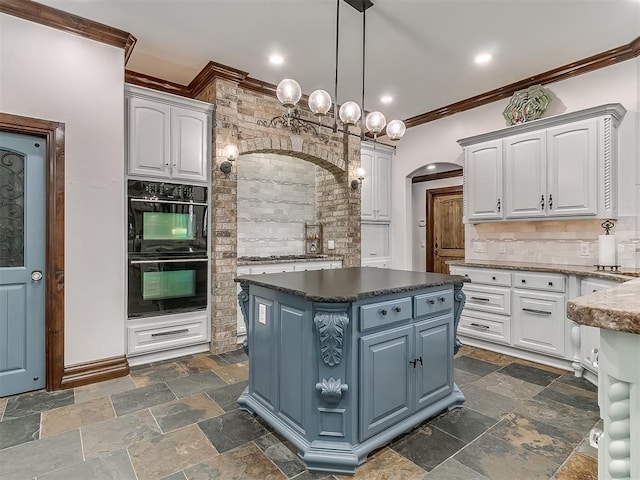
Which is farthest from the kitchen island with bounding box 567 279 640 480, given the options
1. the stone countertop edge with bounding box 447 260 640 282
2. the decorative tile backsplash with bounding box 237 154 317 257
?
the decorative tile backsplash with bounding box 237 154 317 257

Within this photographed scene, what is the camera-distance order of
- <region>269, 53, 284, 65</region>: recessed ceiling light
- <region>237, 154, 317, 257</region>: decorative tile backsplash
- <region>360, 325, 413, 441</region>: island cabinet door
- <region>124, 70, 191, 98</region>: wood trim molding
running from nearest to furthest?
<region>360, 325, 413, 441</region>: island cabinet door → <region>269, 53, 284, 65</region>: recessed ceiling light → <region>124, 70, 191, 98</region>: wood trim molding → <region>237, 154, 317, 257</region>: decorative tile backsplash

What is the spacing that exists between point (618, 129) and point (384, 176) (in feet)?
9.52

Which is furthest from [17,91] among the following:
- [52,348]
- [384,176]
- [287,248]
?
[384,176]

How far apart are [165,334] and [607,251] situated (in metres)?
4.36

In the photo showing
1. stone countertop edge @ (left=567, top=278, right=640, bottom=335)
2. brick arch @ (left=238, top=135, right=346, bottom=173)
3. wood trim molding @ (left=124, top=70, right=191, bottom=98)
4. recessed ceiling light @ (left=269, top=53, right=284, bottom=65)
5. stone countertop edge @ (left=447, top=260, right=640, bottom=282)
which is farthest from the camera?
brick arch @ (left=238, top=135, right=346, bottom=173)

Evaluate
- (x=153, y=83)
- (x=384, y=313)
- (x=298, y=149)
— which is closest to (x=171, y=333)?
(x=384, y=313)

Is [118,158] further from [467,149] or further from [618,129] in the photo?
[618,129]

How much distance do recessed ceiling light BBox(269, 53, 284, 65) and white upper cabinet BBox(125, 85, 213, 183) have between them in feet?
2.65

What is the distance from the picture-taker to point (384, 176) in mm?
5641

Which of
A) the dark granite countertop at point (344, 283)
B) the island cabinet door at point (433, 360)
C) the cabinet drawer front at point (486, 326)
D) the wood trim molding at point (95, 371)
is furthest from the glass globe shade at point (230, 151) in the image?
the cabinet drawer front at point (486, 326)

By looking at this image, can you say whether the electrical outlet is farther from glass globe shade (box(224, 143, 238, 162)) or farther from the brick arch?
glass globe shade (box(224, 143, 238, 162))

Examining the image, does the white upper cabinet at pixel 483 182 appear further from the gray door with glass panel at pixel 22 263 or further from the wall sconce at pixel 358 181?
the gray door with glass panel at pixel 22 263

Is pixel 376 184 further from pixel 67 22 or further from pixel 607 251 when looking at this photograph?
pixel 67 22

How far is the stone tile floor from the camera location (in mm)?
1862
